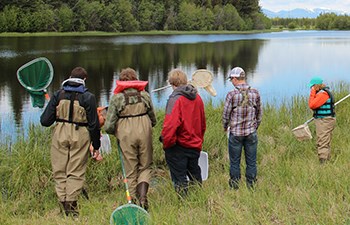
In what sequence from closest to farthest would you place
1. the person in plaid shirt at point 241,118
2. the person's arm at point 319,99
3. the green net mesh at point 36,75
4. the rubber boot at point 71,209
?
the rubber boot at point 71,209
the person in plaid shirt at point 241,118
the green net mesh at point 36,75
the person's arm at point 319,99

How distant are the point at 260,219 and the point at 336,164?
6.87 feet

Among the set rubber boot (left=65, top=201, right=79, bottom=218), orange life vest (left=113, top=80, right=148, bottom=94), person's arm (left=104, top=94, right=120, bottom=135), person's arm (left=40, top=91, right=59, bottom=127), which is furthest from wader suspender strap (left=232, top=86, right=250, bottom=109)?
rubber boot (left=65, top=201, right=79, bottom=218)

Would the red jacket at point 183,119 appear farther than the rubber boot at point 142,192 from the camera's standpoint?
No

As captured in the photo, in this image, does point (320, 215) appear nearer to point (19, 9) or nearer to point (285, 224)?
point (285, 224)

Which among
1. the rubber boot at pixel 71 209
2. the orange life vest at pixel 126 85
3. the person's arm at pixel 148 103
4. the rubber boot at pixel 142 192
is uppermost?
the orange life vest at pixel 126 85

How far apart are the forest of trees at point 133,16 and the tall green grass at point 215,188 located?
49.9m

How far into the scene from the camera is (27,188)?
5.05 metres

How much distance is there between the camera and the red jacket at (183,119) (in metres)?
4.04

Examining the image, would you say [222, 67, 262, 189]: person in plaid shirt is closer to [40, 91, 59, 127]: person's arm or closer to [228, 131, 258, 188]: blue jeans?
[228, 131, 258, 188]: blue jeans

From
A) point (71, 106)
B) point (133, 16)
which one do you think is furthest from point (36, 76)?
point (133, 16)

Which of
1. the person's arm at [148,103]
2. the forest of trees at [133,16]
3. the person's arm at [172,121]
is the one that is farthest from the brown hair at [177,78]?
the forest of trees at [133,16]

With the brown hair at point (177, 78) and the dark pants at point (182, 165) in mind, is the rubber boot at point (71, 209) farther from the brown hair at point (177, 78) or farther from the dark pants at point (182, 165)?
the brown hair at point (177, 78)

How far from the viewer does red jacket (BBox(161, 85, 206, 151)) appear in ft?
13.2

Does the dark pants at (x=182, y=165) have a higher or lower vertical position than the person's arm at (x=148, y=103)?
lower
